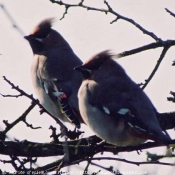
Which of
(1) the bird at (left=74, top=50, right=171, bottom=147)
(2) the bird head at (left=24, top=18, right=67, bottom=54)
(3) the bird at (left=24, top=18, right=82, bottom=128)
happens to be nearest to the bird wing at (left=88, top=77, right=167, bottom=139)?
(1) the bird at (left=74, top=50, right=171, bottom=147)

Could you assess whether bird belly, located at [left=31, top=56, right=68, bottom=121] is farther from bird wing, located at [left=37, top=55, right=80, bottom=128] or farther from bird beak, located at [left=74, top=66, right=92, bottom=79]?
bird beak, located at [left=74, top=66, right=92, bottom=79]

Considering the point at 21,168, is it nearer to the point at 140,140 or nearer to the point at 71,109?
the point at 140,140

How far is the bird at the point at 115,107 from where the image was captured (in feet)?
16.6

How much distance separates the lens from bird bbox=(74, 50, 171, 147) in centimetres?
507

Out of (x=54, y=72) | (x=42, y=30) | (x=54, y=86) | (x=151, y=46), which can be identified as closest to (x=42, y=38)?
(x=42, y=30)

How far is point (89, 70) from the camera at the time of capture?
19.6 ft

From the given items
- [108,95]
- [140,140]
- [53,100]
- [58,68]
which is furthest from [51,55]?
[140,140]

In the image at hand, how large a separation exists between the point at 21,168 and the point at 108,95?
166cm

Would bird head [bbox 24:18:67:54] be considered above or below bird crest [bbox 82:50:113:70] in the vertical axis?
above

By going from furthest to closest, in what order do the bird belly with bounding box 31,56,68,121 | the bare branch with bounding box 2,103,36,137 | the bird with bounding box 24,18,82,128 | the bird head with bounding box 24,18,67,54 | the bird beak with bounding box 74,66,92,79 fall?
the bird head with bounding box 24,18,67,54 < the bird belly with bounding box 31,56,68,121 < the bird with bounding box 24,18,82,128 < the bird beak with bounding box 74,66,92,79 < the bare branch with bounding box 2,103,36,137

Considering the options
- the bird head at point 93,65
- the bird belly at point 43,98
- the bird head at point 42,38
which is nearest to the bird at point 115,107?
the bird head at point 93,65

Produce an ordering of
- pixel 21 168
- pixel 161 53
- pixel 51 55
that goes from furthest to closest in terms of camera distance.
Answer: pixel 51 55 < pixel 161 53 < pixel 21 168

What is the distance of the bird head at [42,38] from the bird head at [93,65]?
5.07 feet

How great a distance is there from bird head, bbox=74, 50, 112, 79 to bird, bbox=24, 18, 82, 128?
1.12ft
